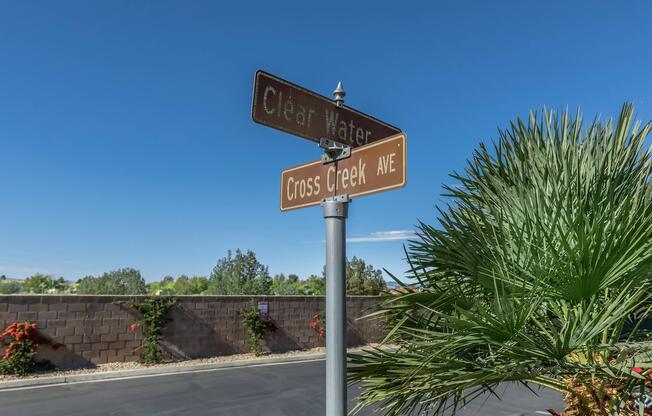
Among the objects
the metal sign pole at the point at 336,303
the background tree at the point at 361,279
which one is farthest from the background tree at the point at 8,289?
the metal sign pole at the point at 336,303

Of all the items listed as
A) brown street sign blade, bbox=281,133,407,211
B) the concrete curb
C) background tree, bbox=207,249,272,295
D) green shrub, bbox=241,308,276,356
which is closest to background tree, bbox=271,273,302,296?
background tree, bbox=207,249,272,295

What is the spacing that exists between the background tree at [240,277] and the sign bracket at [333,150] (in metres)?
16.9

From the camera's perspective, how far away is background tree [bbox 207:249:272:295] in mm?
19656

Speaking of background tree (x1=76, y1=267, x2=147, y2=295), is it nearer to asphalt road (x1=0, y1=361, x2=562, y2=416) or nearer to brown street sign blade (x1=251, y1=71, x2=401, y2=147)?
asphalt road (x1=0, y1=361, x2=562, y2=416)

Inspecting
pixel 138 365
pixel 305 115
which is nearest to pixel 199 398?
pixel 138 365

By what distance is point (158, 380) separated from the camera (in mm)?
11117

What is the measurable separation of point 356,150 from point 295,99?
48cm

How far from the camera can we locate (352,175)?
114 inches

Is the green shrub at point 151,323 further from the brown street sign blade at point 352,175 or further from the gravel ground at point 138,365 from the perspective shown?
the brown street sign blade at point 352,175

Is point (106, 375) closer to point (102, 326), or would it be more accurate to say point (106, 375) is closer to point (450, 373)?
point (102, 326)

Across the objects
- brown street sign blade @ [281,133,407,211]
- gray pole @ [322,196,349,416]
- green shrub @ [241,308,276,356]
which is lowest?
green shrub @ [241,308,276,356]

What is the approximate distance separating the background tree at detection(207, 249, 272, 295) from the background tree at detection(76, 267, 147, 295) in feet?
10.2

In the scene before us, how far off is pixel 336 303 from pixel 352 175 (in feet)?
2.53

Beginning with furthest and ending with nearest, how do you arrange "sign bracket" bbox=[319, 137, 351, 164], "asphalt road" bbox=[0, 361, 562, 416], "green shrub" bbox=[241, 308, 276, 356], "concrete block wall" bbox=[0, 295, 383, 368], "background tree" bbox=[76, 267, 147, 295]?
1. "background tree" bbox=[76, 267, 147, 295]
2. "green shrub" bbox=[241, 308, 276, 356]
3. "concrete block wall" bbox=[0, 295, 383, 368]
4. "asphalt road" bbox=[0, 361, 562, 416]
5. "sign bracket" bbox=[319, 137, 351, 164]
